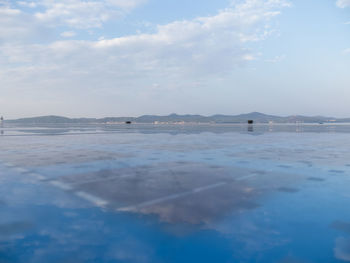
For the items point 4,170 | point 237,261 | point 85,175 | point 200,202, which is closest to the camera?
point 237,261

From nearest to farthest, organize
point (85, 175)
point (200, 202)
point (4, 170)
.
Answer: point (200, 202) → point (85, 175) → point (4, 170)

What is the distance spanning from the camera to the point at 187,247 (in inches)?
143

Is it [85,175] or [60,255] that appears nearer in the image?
[60,255]

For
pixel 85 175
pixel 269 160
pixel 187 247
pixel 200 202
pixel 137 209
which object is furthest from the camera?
pixel 269 160

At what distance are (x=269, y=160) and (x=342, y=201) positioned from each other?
5.60 metres

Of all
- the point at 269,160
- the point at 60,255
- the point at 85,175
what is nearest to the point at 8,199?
the point at 85,175

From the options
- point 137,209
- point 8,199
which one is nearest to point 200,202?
point 137,209

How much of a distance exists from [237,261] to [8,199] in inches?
198

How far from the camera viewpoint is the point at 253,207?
5191 mm

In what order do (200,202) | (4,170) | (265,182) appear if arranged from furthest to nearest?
(4,170)
(265,182)
(200,202)

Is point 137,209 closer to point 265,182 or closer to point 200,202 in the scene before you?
point 200,202

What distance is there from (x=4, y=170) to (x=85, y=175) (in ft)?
10.6

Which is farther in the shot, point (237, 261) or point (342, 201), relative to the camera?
point (342, 201)

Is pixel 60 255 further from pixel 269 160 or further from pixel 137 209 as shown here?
pixel 269 160
